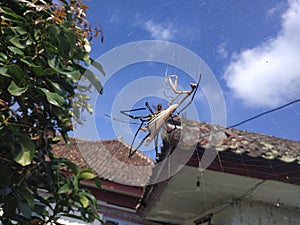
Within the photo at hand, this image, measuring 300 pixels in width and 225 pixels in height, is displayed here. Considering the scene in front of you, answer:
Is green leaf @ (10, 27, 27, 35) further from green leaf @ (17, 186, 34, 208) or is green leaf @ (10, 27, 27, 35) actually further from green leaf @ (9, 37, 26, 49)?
green leaf @ (17, 186, 34, 208)

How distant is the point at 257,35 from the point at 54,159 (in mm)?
1418

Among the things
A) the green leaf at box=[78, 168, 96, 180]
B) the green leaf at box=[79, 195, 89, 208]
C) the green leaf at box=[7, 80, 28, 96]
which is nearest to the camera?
the green leaf at box=[7, 80, 28, 96]

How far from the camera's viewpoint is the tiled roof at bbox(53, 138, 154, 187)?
239 cm

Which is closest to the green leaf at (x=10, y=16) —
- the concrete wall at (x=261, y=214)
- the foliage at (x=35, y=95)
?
the foliage at (x=35, y=95)

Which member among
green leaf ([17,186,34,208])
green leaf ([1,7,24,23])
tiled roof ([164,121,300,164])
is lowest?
green leaf ([17,186,34,208])

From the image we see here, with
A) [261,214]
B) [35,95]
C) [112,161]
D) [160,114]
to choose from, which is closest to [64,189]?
[35,95]

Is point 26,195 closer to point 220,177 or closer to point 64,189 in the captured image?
point 64,189

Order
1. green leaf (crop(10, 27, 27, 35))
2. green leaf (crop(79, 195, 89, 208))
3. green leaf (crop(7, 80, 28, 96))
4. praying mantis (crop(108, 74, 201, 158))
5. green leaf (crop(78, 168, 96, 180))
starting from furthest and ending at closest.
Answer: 1. green leaf (crop(78, 168, 96, 180))
2. green leaf (crop(79, 195, 89, 208))
3. praying mantis (crop(108, 74, 201, 158))
4. green leaf (crop(10, 27, 27, 35))
5. green leaf (crop(7, 80, 28, 96))

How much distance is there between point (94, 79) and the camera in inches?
67.3

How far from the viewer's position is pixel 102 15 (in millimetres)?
1876

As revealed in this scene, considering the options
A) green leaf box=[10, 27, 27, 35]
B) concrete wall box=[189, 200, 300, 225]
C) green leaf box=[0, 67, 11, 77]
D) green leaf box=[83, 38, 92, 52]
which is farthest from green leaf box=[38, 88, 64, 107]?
concrete wall box=[189, 200, 300, 225]

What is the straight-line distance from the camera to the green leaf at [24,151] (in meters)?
1.27

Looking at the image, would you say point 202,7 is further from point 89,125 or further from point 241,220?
point 241,220

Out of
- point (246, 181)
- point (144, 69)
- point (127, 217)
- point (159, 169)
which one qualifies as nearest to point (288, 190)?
Result: point (246, 181)
